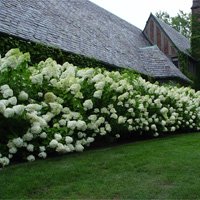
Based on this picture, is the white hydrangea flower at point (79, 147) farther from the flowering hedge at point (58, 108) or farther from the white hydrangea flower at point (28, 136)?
the white hydrangea flower at point (28, 136)

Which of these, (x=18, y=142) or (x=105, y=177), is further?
(x=18, y=142)

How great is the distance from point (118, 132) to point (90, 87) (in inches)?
59.3

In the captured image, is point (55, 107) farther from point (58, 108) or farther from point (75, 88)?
point (75, 88)

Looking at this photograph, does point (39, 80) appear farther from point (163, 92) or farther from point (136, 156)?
point (163, 92)

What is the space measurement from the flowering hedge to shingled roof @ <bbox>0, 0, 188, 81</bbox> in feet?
17.6

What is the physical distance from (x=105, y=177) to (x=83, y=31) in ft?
48.1

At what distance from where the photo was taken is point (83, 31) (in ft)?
63.0

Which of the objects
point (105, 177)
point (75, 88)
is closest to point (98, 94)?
point (75, 88)

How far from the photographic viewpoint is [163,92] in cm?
1084

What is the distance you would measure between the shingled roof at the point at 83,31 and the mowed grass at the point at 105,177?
7.16m

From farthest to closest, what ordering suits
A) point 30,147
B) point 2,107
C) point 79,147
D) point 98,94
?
point 98,94
point 79,147
point 30,147
point 2,107

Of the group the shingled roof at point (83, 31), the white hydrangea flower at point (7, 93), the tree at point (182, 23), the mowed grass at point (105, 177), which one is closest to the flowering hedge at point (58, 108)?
the white hydrangea flower at point (7, 93)

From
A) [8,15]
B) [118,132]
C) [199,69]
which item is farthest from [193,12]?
[118,132]

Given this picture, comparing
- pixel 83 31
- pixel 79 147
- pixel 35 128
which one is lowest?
pixel 79 147
